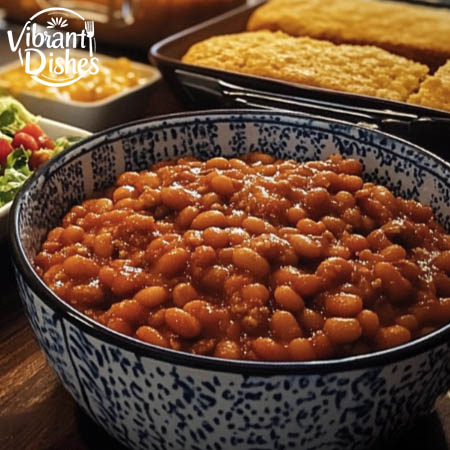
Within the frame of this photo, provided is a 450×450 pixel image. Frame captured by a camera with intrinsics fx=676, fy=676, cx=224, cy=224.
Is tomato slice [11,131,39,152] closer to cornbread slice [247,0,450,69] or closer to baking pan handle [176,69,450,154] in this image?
baking pan handle [176,69,450,154]

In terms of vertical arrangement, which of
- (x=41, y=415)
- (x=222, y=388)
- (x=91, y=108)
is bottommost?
(x=41, y=415)

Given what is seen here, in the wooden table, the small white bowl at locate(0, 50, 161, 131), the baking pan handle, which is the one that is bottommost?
the wooden table

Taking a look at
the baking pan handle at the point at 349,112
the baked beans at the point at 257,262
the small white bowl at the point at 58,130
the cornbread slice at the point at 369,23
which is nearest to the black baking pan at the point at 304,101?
the baking pan handle at the point at 349,112

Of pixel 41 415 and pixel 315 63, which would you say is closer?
pixel 41 415

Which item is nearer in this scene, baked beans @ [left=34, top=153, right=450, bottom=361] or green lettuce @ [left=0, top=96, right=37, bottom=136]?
baked beans @ [left=34, top=153, right=450, bottom=361]

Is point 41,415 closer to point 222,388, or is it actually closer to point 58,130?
point 222,388

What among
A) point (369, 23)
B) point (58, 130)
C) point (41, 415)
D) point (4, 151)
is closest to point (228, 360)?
point (41, 415)

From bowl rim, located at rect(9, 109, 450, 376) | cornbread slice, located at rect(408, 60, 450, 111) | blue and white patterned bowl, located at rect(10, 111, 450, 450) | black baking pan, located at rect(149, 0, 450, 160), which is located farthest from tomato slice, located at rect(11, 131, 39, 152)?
cornbread slice, located at rect(408, 60, 450, 111)
